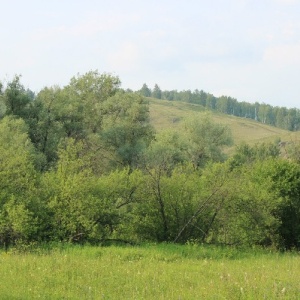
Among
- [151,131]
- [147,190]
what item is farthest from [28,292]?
[151,131]

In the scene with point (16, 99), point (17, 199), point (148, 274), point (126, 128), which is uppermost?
point (16, 99)

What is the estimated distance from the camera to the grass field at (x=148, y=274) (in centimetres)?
1287

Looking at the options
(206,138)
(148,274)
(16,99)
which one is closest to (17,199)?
(148,274)

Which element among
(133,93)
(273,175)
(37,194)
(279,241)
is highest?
(133,93)

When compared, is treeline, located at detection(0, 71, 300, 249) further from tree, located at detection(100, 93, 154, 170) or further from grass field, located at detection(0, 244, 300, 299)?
tree, located at detection(100, 93, 154, 170)

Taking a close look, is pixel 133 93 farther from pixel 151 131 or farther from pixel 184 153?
pixel 184 153

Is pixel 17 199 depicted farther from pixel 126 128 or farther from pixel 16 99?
pixel 126 128

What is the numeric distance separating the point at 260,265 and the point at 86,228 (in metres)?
8.36

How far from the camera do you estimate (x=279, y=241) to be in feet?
83.6

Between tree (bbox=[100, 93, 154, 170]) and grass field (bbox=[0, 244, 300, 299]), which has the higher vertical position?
tree (bbox=[100, 93, 154, 170])

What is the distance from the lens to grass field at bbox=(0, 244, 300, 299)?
12870mm

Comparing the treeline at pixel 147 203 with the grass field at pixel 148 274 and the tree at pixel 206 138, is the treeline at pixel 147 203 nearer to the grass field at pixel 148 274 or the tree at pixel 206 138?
the grass field at pixel 148 274

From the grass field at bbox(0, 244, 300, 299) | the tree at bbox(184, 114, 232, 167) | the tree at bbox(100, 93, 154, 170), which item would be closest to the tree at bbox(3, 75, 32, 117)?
the tree at bbox(100, 93, 154, 170)

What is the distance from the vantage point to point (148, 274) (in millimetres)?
15672
